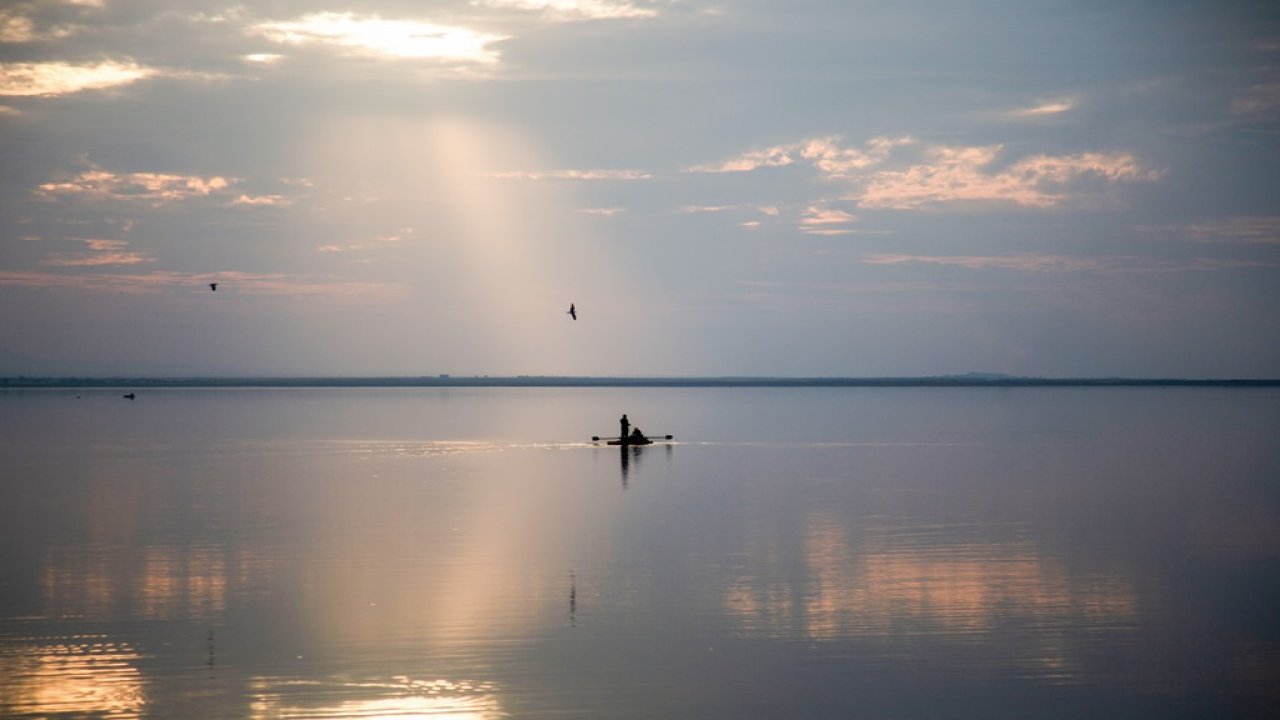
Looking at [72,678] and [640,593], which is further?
[640,593]

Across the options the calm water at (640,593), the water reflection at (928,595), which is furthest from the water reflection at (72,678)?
the water reflection at (928,595)

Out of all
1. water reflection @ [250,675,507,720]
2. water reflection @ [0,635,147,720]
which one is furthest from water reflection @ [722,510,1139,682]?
water reflection @ [0,635,147,720]

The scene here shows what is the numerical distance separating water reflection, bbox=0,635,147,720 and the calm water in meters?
0.06

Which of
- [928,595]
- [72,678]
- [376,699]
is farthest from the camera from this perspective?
[928,595]

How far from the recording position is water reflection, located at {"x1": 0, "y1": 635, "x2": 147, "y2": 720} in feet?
50.8

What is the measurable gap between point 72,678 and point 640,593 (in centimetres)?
963

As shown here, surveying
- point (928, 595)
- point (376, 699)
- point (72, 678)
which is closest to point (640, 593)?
point (928, 595)

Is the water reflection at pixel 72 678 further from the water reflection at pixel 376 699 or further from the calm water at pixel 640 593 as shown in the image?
the water reflection at pixel 376 699

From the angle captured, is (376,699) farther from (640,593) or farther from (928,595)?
(928,595)

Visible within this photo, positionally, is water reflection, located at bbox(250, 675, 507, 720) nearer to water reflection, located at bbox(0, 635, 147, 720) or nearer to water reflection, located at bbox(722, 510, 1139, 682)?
water reflection, located at bbox(0, 635, 147, 720)

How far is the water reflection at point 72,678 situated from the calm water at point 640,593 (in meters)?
0.06

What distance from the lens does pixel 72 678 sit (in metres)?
16.8

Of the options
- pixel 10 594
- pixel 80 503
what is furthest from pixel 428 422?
pixel 10 594

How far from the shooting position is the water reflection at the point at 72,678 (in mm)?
15477
